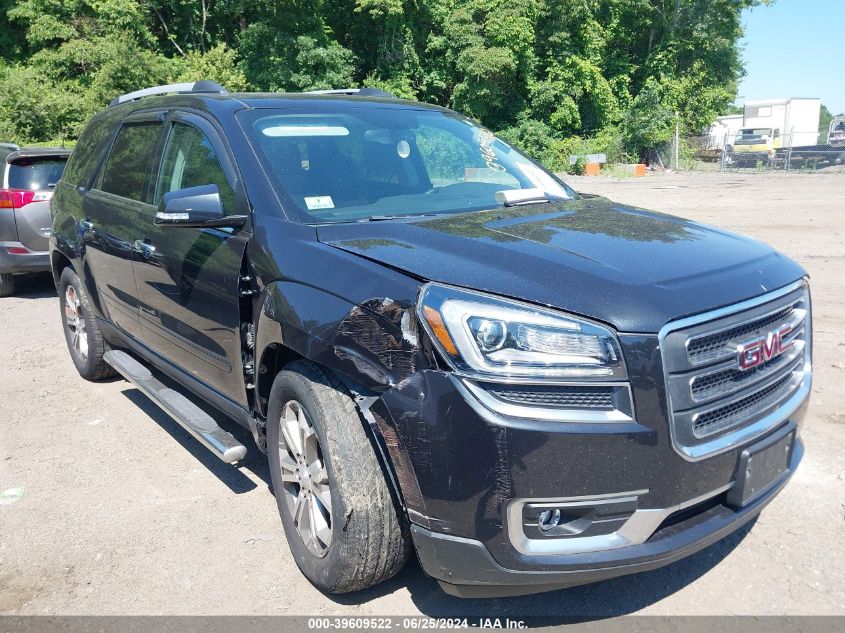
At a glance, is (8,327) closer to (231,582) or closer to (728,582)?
(231,582)

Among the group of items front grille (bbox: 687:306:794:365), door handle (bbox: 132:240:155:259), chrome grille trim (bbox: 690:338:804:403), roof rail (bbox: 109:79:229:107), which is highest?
roof rail (bbox: 109:79:229:107)

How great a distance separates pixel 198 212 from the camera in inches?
129

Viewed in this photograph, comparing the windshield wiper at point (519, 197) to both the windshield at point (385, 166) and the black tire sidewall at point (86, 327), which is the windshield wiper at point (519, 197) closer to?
the windshield at point (385, 166)

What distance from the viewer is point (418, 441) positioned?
2.38m

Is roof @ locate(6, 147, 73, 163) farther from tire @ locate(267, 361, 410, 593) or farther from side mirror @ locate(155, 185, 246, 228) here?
tire @ locate(267, 361, 410, 593)

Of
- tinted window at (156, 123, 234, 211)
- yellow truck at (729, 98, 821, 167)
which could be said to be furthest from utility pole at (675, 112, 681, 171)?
tinted window at (156, 123, 234, 211)

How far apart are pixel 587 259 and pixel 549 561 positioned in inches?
39.7

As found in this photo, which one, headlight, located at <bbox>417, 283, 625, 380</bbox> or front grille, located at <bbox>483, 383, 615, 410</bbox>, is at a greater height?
headlight, located at <bbox>417, 283, 625, 380</bbox>

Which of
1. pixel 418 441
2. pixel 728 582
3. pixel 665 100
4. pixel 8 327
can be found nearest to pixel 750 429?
pixel 728 582

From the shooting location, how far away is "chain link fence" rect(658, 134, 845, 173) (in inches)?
1184

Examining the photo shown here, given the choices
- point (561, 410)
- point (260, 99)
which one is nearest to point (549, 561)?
point (561, 410)

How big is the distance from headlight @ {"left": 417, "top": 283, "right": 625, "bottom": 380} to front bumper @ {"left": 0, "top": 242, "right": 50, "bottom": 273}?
7817 mm

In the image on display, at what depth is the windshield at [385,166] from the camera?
11.1 feet

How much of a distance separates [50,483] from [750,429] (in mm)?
3592
